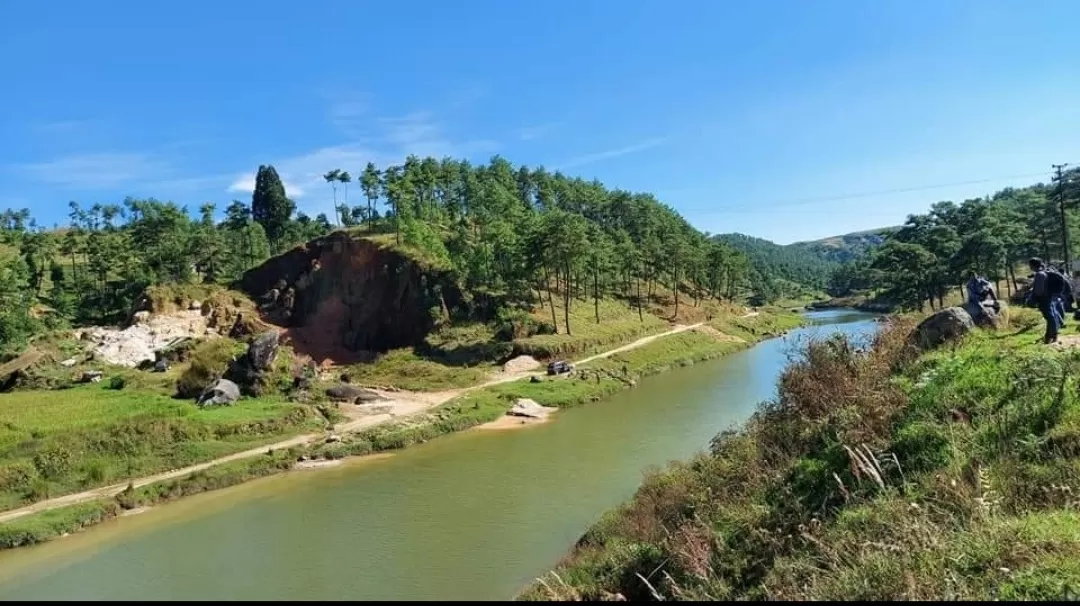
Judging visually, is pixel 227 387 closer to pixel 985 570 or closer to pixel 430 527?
pixel 430 527

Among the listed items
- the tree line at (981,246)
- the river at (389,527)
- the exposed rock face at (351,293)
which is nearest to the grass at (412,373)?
the exposed rock face at (351,293)

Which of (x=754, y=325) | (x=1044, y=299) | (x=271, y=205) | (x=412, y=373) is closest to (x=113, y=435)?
(x=412, y=373)

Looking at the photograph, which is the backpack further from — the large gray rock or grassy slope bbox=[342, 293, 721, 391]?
the large gray rock

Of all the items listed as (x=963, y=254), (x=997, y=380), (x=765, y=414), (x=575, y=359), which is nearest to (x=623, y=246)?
(x=575, y=359)

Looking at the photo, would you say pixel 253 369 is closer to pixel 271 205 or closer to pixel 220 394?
pixel 220 394

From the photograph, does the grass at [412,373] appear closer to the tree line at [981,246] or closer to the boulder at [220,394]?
the boulder at [220,394]

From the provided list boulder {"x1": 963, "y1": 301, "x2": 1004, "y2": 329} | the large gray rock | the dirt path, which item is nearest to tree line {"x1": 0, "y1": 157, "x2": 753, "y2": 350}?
the dirt path

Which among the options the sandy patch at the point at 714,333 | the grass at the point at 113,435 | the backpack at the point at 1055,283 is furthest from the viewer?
the sandy patch at the point at 714,333
